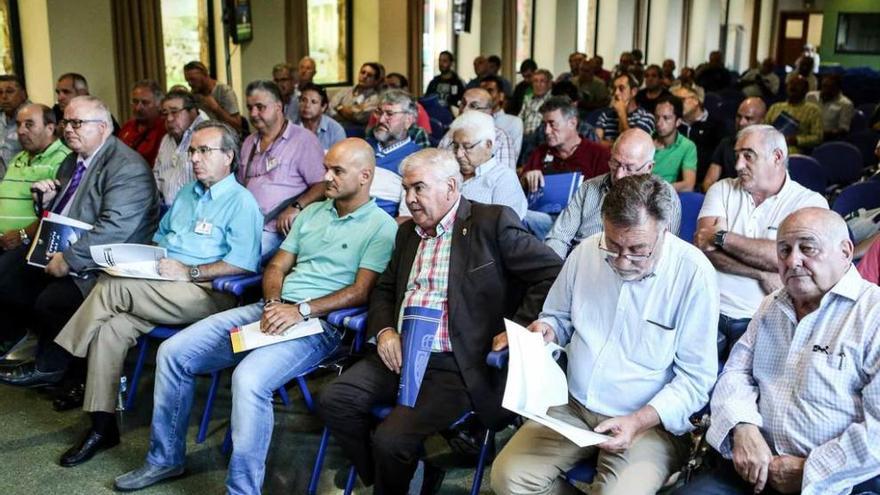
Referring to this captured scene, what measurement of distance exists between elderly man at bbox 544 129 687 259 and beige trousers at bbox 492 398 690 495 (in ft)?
3.80

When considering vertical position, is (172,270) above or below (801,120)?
below

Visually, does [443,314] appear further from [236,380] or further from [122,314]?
[122,314]

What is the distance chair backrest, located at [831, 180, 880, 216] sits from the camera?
155 inches

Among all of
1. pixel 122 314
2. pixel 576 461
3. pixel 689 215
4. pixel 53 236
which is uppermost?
pixel 689 215

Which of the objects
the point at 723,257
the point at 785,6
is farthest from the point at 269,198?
the point at 785,6

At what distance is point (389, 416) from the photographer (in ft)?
8.68

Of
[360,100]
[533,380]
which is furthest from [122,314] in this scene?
[360,100]

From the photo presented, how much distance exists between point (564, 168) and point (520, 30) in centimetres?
1119

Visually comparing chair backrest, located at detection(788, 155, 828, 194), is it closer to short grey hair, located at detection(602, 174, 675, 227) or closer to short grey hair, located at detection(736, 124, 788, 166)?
short grey hair, located at detection(736, 124, 788, 166)

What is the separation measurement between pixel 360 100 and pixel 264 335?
5114 millimetres

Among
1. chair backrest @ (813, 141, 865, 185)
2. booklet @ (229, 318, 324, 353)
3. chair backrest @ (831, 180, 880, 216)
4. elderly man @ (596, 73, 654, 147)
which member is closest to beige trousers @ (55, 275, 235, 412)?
booklet @ (229, 318, 324, 353)

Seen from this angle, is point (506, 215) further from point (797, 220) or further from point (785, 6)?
point (785, 6)

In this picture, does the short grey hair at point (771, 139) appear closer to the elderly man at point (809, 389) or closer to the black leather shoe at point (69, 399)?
the elderly man at point (809, 389)

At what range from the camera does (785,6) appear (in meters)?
26.9
